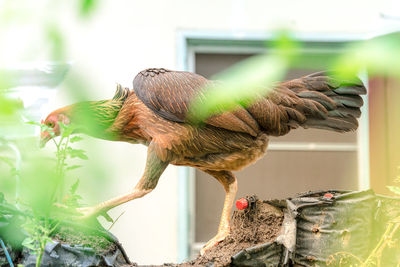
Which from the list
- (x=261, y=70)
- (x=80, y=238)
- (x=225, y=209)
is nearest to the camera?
(x=261, y=70)

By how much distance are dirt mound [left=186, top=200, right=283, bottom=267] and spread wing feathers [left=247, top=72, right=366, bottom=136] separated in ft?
0.65

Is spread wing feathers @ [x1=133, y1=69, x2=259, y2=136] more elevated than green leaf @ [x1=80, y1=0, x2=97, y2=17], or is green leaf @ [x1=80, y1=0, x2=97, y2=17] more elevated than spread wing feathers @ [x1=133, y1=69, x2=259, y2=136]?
spread wing feathers @ [x1=133, y1=69, x2=259, y2=136]

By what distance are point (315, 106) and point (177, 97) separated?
314 mm

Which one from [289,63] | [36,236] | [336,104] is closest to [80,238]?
Result: [36,236]

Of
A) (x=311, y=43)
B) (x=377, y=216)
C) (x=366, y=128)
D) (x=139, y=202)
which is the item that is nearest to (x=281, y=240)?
(x=377, y=216)

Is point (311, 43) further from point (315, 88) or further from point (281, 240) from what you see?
point (281, 240)

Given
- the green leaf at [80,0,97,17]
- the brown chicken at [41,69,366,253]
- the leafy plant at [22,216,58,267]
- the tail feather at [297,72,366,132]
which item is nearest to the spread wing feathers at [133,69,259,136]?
the brown chicken at [41,69,366,253]

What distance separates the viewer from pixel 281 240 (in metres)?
0.88

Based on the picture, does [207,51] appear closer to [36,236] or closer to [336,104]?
[336,104]

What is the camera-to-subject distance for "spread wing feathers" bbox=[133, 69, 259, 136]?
100 cm

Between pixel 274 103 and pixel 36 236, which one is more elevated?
pixel 274 103

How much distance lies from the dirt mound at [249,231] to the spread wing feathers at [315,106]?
0.20 m

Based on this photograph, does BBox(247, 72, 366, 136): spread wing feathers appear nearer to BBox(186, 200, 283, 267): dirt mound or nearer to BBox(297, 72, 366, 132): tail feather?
BBox(297, 72, 366, 132): tail feather

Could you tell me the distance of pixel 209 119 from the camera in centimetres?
99
